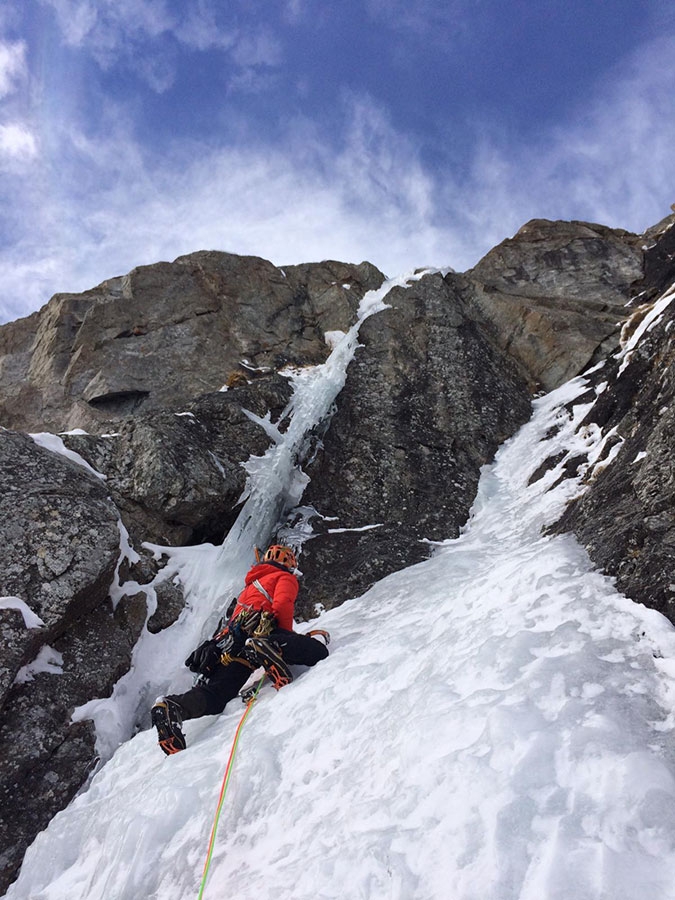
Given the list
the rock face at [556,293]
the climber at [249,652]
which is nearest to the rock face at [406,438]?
the rock face at [556,293]

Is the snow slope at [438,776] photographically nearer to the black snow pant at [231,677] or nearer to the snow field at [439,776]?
the snow field at [439,776]

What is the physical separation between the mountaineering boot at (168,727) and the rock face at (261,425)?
4.74 feet

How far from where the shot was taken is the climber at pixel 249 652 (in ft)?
19.1

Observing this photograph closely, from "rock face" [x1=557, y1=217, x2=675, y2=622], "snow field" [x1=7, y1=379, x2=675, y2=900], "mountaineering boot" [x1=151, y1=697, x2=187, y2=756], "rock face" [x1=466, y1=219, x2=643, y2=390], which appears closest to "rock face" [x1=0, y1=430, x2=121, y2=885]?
"snow field" [x1=7, y1=379, x2=675, y2=900]

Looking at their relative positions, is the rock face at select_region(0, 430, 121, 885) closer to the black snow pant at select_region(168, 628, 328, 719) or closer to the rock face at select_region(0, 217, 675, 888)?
the rock face at select_region(0, 217, 675, 888)

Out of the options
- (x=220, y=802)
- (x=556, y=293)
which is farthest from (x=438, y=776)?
(x=556, y=293)

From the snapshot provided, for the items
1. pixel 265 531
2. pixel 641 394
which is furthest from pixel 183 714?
pixel 641 394

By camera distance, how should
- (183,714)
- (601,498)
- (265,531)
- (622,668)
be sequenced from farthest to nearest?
(265,531) < (601,498) < (183,714) < (622,668)

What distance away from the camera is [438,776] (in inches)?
125

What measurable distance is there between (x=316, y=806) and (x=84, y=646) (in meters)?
4.84

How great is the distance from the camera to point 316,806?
143 inches

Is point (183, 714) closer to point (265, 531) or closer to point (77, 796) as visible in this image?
point (77, 796)

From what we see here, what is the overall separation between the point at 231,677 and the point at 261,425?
721 cm

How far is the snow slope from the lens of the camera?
2.58 metres
